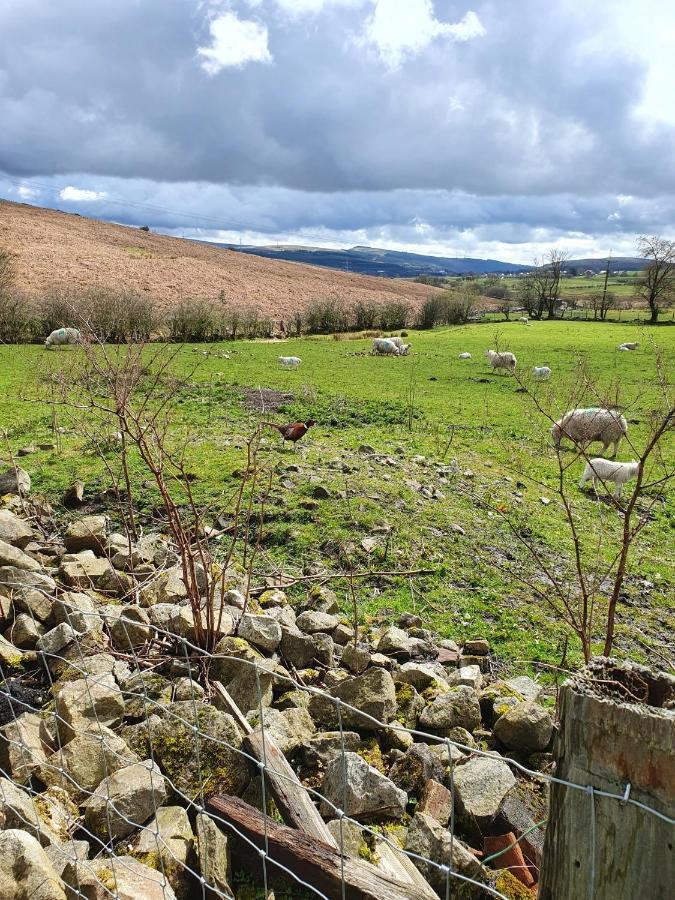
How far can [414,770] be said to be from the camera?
126 inches

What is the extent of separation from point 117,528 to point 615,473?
7.72 metres

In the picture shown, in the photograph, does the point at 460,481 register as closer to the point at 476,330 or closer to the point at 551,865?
the point at 551,865

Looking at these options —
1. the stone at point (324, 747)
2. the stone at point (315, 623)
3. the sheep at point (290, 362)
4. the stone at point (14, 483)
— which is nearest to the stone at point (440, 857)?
the stone at point (324, 747)

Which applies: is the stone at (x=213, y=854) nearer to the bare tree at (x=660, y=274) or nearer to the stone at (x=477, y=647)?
the stone at (x=477, y=647)

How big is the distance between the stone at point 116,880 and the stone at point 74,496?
6.35 metres

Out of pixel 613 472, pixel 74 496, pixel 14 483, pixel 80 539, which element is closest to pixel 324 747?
pixel 80 539

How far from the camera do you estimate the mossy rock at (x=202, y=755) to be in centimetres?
293

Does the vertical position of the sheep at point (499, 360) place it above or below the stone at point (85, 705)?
above

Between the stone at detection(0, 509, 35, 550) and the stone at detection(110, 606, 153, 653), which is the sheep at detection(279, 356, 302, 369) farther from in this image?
the stone at detection(110, 606, 153, 653)

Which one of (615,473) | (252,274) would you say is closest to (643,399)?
(615,473)

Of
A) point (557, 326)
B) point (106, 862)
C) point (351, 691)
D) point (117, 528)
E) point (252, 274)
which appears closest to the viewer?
point (106, 862)

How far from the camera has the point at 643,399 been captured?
59.5 feet

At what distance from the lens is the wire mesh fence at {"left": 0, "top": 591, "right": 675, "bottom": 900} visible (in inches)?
92.2

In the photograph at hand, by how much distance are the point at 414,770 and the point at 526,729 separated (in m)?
0.85
